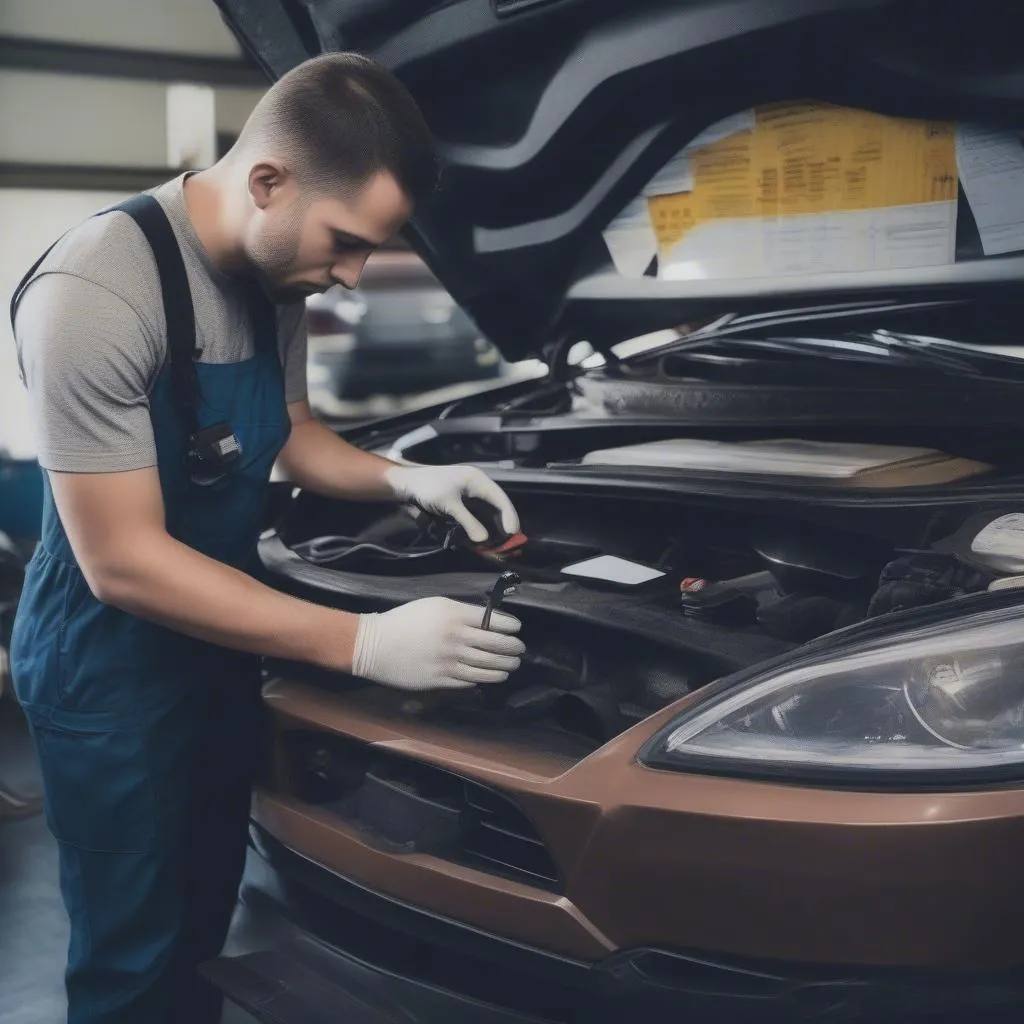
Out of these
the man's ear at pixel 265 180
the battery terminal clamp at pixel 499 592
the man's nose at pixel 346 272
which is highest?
the man's ear at pixel 265 180

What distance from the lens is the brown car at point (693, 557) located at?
92 centimetres

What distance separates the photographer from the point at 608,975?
982 millimetres

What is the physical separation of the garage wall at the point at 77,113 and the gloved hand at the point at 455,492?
11.9ft

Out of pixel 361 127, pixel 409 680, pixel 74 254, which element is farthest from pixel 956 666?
pixel 74 254

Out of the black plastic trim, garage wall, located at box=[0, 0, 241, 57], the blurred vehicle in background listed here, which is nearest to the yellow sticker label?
the black plastic trim

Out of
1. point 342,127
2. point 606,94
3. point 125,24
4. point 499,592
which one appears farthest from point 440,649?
point 125,24

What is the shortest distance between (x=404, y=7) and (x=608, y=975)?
1.18 m

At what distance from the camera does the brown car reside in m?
0.92

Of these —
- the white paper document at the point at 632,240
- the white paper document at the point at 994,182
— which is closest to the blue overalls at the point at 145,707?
the white paper document at the point at 632,240

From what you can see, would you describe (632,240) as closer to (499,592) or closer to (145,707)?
(499,592)

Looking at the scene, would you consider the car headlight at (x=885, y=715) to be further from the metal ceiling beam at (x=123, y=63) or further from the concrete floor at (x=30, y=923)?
the metal ceiling beam at (x=123, y=63)

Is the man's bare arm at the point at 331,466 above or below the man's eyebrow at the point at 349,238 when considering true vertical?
below

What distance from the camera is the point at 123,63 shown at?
202 inches

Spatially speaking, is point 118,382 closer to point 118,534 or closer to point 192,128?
point 118,534
